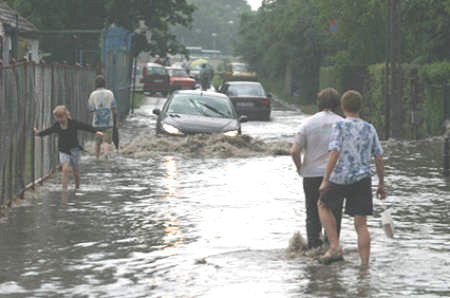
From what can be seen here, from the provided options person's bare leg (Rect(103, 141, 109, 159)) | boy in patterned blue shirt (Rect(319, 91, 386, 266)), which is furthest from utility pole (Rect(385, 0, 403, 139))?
boy in patterned blue shirt (Rect(319, 91, 386, 266))

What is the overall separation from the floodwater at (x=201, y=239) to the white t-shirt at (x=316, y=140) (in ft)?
2.83

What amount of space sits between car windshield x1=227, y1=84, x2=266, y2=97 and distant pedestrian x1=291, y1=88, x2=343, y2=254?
32.2 meters

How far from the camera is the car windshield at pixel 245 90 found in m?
43.9

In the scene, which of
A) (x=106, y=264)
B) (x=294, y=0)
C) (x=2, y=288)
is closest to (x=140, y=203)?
(x=106, y=264)

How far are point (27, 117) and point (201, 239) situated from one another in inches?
211

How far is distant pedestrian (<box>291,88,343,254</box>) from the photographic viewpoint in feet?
37.2

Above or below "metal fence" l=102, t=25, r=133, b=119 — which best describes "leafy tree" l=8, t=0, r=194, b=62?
above

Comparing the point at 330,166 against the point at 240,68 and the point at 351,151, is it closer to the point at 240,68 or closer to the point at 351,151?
the point at 351,151

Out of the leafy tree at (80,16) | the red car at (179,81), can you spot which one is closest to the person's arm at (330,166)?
the leafy tree at (80,16)

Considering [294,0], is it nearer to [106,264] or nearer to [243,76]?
[243,76]

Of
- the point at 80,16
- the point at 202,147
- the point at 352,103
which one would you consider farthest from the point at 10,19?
the point at 352,103

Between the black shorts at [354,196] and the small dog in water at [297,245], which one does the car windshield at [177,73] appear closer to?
the small dog in water at [297,245]

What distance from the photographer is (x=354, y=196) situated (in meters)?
10.9

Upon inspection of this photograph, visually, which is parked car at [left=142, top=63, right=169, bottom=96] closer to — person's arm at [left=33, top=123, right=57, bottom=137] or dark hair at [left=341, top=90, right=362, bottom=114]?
person's arm at [left=33, top=123, right=57, bottom=137]
